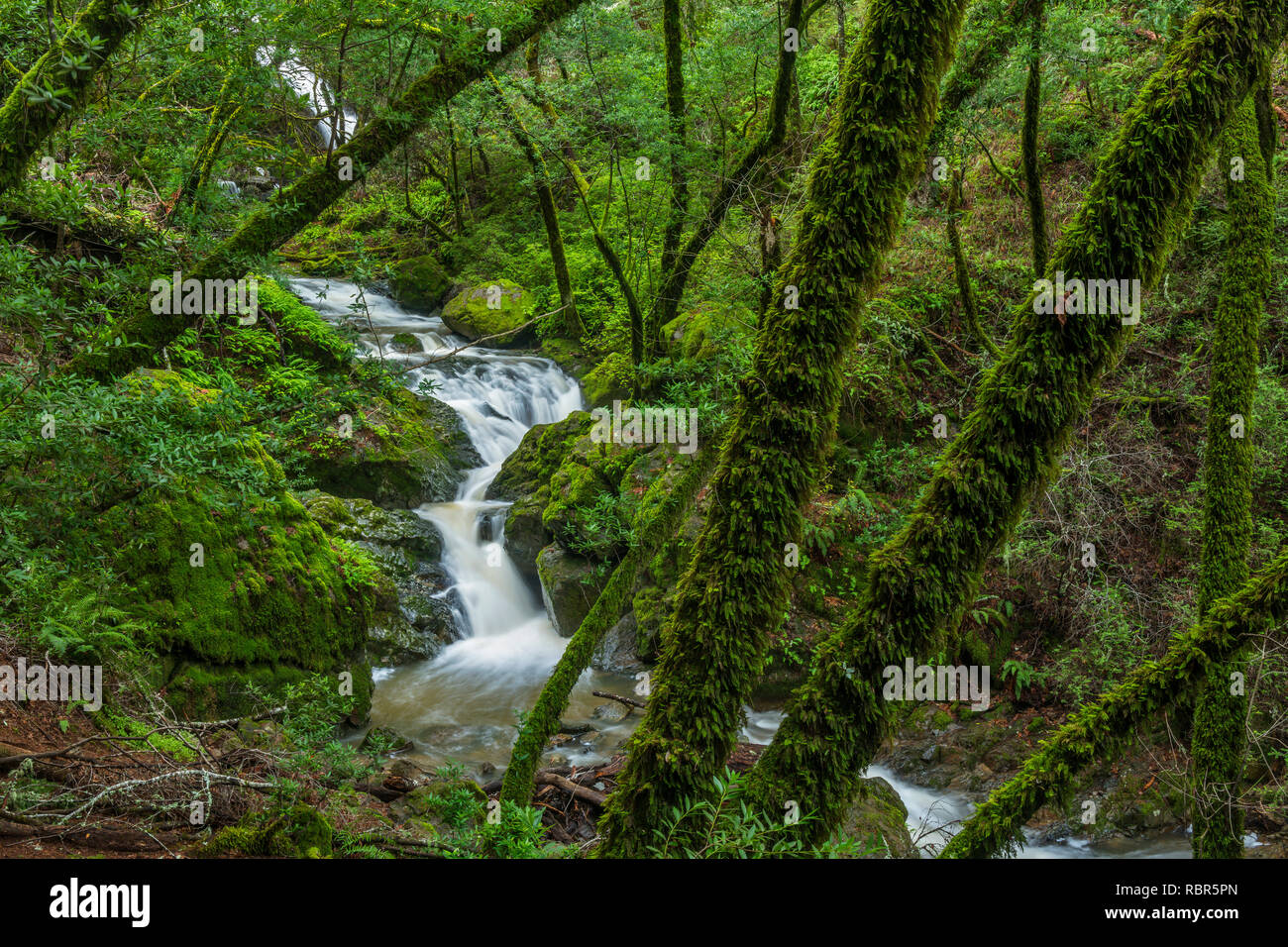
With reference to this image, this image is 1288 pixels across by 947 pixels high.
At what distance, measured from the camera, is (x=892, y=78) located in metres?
3.40

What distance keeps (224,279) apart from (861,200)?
4356mm

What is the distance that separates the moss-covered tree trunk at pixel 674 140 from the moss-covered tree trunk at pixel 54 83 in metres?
5.62

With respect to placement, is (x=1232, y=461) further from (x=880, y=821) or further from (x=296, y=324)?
(x=296, y=324)

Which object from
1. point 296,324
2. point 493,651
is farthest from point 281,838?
point 296,324

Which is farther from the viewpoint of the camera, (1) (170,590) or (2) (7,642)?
(1) (170,590)

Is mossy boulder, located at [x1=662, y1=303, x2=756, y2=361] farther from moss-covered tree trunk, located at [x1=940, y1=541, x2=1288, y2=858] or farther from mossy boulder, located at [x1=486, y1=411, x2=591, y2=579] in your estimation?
moss-covered tree trunk, located at [x1=940, y1=541, x2=1288, y2=858]

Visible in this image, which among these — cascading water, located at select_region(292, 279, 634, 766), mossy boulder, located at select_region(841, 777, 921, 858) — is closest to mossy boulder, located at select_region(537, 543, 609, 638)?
cascading water, located at select_region(292, 279, 634, 766)

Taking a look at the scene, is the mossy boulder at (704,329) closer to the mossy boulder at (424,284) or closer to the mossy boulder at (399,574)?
the mossy boulder at (399,574)

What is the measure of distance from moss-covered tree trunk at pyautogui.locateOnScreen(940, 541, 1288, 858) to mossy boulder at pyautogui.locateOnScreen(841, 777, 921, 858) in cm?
232

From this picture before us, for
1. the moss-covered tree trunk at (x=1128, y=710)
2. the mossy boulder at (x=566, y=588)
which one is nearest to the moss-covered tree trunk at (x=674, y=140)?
the mossy boulder at (x=566, y=588)

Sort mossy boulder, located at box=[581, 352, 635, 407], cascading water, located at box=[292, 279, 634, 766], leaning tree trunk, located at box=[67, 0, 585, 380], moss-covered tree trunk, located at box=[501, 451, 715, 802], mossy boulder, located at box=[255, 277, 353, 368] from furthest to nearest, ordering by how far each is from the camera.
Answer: mossy boulder, located at box=[581, 352, 635, 407] < mossy boulder, located at box=[255, 277, 353, 368] < cascading water, located at box=[292, 279, 634, 766] < moss-covered tree trunk, located at box=[501, 451, 715, 802] < leaning tree trunk, located at box=[67, 0, 585, 380]

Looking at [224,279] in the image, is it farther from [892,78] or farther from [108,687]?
[892,78]

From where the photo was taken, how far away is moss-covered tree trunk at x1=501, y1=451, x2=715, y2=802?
19.1ft
